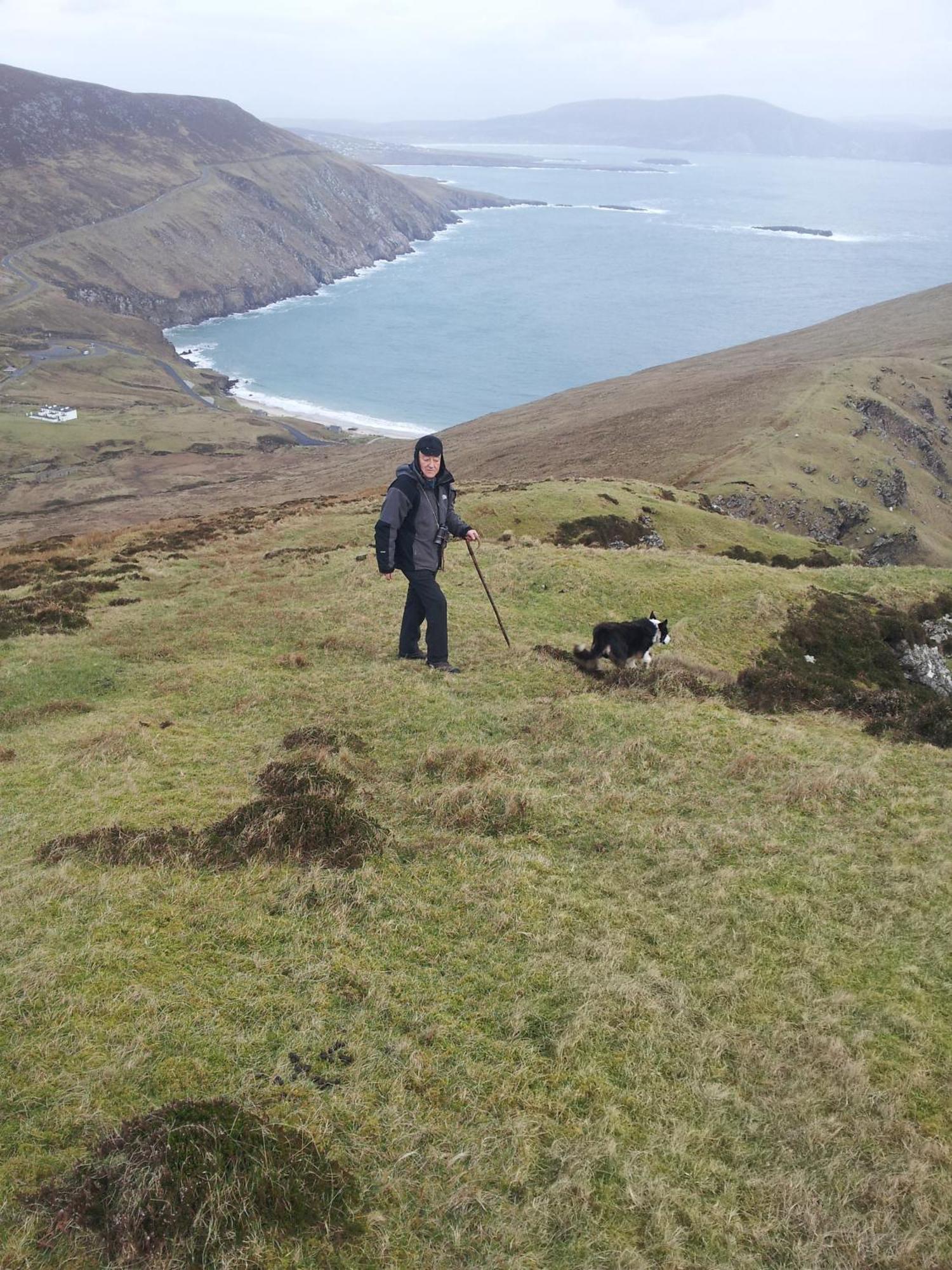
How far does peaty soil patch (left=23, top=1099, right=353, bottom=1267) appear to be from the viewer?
16.4 ft

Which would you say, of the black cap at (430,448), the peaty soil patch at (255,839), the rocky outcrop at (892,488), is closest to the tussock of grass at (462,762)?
the peaty soil patch at (255,839)

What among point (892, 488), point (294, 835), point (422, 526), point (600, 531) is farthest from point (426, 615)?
point (892, 488)

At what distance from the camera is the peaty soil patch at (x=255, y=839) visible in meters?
9.63

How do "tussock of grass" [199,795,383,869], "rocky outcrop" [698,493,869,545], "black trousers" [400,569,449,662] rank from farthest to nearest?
"rocky outcrop" [698,493,869,545]
"black trousers" [400,569,449,662]
"tussock of grass" [199,795,383,869]

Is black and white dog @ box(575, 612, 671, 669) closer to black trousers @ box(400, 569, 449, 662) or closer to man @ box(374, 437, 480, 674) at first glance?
black trousers @ box(400, 569, 449, 662)

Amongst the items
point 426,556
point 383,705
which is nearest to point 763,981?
point 383,705

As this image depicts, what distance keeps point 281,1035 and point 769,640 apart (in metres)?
18.1

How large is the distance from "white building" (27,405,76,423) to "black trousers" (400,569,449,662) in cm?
11743

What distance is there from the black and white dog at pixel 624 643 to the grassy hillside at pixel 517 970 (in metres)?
1.45

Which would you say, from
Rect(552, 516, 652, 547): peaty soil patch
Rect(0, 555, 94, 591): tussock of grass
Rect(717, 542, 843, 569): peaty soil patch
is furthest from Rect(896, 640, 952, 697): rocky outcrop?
Rect(0, 555, 94, 591): tussock of grass

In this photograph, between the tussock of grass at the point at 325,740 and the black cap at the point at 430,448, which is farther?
the black cap at the point at 430,448

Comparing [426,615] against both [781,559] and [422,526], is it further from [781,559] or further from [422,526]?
[781,559]

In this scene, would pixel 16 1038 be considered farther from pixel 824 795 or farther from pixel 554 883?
pixel 824 795

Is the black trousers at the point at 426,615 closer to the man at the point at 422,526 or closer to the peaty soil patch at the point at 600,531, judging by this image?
the man at the point at 422,526
